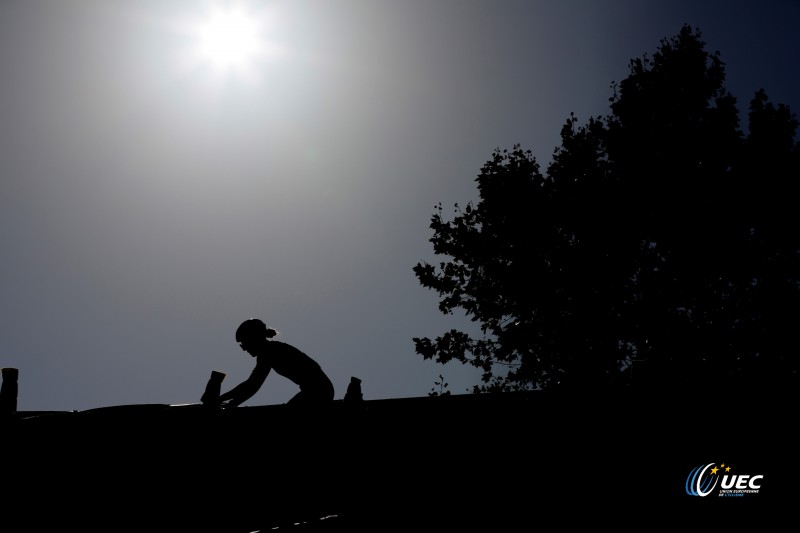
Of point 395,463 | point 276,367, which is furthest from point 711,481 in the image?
point 276,367

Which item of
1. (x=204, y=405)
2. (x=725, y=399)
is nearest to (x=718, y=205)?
(x=725, y=399)

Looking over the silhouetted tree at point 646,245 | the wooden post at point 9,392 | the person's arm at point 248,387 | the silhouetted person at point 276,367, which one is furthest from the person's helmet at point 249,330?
the silhouetted tree at point 646,245

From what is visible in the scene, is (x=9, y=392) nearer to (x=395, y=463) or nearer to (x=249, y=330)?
(x=249, y=330)

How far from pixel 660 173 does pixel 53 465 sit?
17558mm

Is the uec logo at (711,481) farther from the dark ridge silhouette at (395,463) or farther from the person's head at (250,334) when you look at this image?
the person's head at (250,334)

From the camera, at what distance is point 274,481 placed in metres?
4.40

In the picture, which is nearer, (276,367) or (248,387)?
(248,387)

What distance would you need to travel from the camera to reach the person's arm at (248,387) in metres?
4.97

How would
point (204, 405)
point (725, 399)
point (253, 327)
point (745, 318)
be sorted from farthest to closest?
1. point (745, 318)
2. point (253, 327)
3. point (725, 399)
4. point (204, 405)

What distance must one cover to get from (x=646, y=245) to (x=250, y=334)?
15.3 metres

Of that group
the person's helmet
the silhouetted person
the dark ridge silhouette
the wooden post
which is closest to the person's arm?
the silhouetted person

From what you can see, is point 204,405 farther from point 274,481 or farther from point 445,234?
point 445,234

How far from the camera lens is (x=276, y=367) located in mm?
5426

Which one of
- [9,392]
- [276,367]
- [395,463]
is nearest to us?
[9,392]
